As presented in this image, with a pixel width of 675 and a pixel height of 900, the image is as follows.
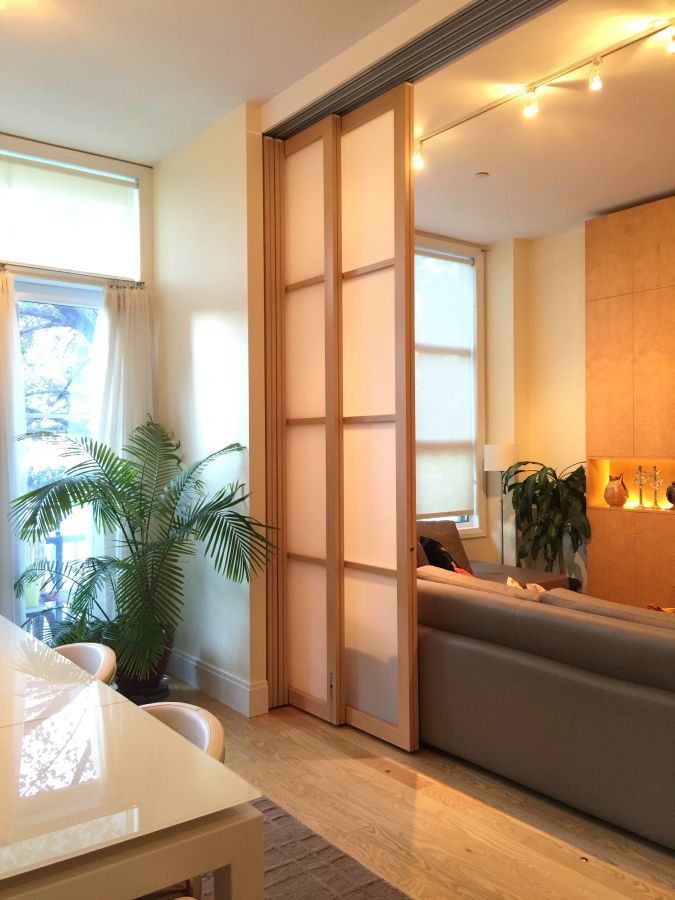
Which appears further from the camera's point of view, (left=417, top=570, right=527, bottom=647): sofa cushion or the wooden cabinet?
the wooden cabinet

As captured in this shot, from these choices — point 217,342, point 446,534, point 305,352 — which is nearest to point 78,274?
point 217,342

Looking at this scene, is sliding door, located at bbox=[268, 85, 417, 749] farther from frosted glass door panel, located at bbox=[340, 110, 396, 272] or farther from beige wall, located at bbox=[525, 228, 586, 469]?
beige wall, located at bbox=[525, 228, 586, 469]

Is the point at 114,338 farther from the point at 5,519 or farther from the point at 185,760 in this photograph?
the point at 185,760

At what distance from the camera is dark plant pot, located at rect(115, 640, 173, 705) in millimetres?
3977

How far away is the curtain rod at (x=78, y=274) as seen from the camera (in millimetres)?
4316

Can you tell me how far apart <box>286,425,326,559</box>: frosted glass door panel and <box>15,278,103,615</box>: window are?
1.35 meters

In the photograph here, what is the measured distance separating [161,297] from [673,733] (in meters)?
3.68

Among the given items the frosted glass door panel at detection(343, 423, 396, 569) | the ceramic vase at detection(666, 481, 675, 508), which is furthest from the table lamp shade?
the frosted glass door panel at detection(343, 423, 396, 569)

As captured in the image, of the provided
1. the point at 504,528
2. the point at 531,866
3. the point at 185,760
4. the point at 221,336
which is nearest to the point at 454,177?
the point at 221,336

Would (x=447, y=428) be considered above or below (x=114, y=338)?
below

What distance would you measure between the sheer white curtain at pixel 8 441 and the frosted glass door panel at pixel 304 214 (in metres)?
1.57

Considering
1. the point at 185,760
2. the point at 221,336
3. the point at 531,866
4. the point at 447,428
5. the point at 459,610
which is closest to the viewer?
the point at 185,760

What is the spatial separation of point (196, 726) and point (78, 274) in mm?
3474

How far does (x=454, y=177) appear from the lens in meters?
4.99
